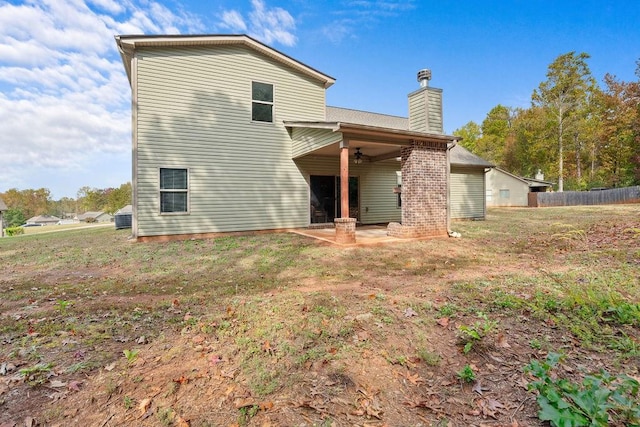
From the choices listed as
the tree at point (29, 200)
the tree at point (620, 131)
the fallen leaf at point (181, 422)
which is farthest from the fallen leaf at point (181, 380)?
the tree at point (29, 200)

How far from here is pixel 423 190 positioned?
8234 millimetres

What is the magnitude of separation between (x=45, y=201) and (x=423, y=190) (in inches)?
4311

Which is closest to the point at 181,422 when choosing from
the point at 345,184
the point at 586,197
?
the point at 345,184

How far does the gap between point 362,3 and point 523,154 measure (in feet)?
105

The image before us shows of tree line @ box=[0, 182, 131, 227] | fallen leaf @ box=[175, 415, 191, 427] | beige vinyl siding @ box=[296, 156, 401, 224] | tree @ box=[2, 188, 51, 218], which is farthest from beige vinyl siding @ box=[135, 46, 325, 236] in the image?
tree @ box=[2, 188, 51, 218]

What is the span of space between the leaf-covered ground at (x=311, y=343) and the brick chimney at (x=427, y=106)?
5.54 meters

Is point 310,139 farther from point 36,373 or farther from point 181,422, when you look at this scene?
point 181,422

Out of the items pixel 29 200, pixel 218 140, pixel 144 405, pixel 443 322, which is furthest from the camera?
pixel 29 200

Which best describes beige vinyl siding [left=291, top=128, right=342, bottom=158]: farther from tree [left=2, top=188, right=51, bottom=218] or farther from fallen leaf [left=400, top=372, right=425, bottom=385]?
tree [left=2, top=188, right=51, bottom=218]

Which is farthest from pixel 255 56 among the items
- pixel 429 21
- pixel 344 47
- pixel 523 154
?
pixel 523 154

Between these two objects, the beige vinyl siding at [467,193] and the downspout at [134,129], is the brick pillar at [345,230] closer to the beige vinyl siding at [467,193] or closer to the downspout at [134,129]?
the downspout at [134,129]

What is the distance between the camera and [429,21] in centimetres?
1277

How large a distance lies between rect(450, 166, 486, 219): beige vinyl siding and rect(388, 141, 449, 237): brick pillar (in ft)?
21.1

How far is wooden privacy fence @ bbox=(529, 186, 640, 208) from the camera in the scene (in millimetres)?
21094
